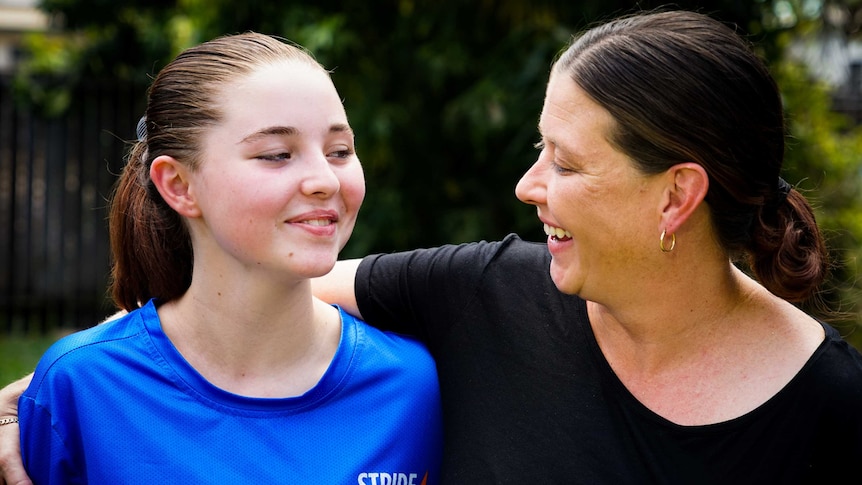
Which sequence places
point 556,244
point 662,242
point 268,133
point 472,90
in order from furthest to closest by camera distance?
1. point 472,90
2. point 556,244
3. point 662,242
4. point 268,133

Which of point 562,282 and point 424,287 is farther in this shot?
point 424,287

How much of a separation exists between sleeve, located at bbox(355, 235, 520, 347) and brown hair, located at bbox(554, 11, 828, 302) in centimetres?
54

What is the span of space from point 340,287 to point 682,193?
37.3 inches

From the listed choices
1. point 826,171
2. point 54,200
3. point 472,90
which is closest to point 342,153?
point 472,90

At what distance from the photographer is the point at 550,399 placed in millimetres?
2387

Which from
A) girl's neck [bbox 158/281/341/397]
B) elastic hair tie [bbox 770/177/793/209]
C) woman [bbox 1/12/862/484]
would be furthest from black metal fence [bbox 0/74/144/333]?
elastic hair tie [bbox 770/177/793/209]

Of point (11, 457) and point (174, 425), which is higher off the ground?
point (174, 425)

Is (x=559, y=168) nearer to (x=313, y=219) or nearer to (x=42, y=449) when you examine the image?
(x=313, y=219)

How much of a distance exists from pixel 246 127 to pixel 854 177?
531cm

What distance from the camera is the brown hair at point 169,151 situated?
231 cm

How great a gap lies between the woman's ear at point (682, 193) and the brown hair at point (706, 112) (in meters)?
0.02

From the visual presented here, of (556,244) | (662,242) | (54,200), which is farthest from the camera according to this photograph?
(54,200)

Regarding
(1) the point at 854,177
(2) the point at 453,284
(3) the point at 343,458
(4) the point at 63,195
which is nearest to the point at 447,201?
(1) the point at 854,177

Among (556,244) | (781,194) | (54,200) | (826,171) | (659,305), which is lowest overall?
(54,200)
